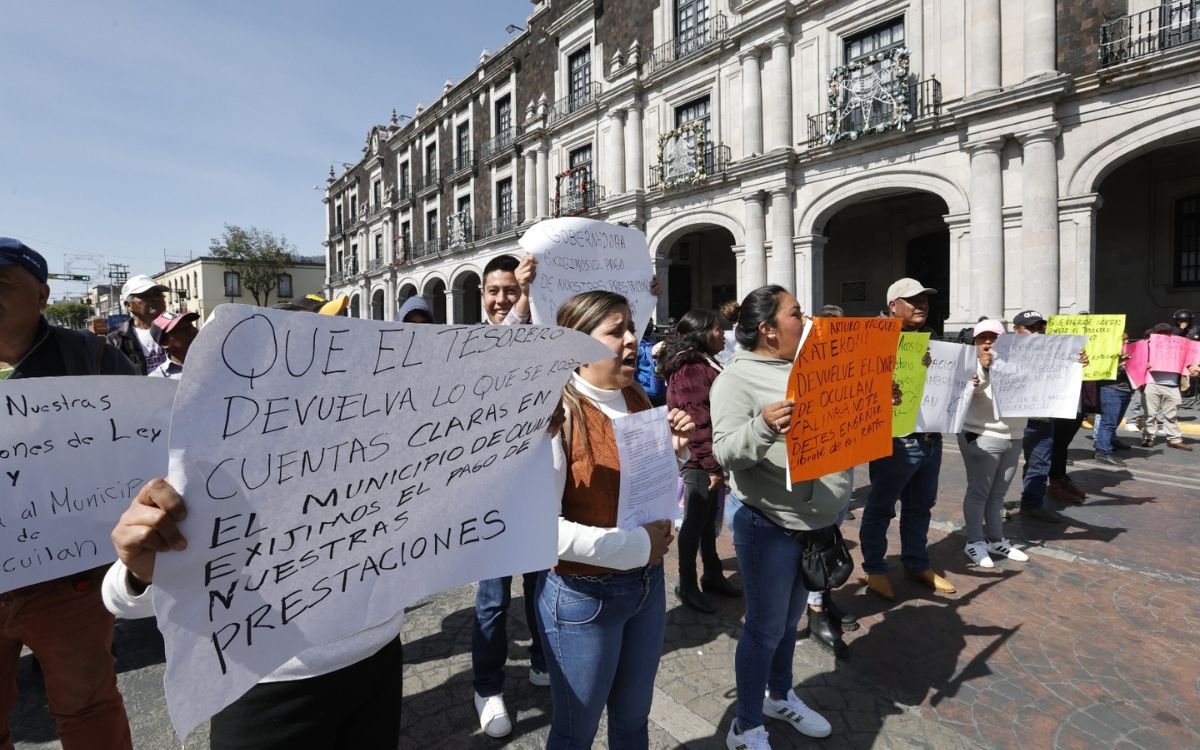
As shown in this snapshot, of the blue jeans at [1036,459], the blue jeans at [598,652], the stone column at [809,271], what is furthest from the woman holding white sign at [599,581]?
the stone column at [809,271]

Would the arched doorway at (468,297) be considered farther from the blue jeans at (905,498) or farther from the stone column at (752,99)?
the blue jeans at (905,498)

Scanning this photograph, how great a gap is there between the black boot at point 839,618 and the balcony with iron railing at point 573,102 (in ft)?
67.6

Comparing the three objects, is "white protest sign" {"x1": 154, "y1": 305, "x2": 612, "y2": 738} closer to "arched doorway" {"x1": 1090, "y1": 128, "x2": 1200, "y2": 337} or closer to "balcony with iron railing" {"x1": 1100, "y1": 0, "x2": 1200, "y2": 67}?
"balcony with iron railing" {"x1": 1100, "y1": 0, "x2": 1200, "y2": 67}

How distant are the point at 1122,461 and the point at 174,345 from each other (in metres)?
10.3

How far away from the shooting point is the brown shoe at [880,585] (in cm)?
391

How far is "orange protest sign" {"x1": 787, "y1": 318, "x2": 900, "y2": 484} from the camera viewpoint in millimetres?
2143

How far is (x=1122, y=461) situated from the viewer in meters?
7.59

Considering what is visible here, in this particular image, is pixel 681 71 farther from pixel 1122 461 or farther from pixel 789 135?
pixel 1122 461

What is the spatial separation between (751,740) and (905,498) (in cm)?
235

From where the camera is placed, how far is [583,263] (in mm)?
3736

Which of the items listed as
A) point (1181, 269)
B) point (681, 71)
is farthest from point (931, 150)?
point (681, 71)

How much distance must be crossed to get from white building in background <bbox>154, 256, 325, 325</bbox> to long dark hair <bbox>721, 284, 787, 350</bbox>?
163ft

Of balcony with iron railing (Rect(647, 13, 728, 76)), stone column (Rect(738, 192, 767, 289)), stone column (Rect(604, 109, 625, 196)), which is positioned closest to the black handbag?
stone column (Rect(738, 192, 767, 289))

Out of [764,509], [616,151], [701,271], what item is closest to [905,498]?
[764,509]
